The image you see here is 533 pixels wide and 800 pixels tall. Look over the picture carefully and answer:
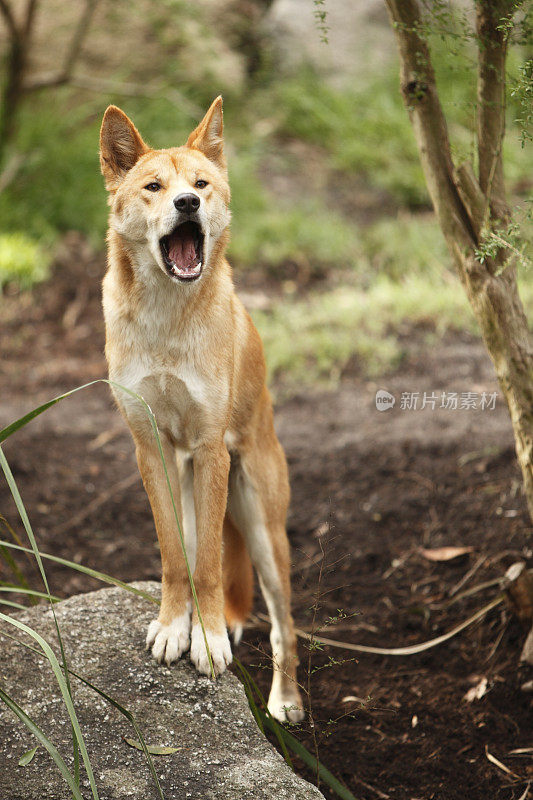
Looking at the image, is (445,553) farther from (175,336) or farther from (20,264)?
(20,264)

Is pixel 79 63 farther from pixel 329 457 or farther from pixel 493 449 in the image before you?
pixel 493 449

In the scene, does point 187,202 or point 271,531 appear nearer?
point 187,202

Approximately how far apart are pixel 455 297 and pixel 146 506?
9.64 feet

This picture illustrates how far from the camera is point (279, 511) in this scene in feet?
11.0

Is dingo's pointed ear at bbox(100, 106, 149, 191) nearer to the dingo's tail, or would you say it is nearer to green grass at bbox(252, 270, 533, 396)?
the dingo's tail

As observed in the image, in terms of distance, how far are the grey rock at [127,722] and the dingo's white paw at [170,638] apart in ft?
0.12

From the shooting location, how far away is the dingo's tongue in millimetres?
2715

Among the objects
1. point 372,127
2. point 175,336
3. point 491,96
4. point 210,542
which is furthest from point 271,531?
point 372,127

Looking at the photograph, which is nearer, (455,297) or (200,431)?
(200,431)

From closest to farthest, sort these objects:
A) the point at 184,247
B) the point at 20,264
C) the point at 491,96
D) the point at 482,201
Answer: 1. the point at 184,247
2. the point at 491,96
3. the point at 482,201
4. the point at 20,264

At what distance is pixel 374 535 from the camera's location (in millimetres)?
4434

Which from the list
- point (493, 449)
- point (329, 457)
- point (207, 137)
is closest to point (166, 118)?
point (329, 457)

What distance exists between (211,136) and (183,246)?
0.49 meters

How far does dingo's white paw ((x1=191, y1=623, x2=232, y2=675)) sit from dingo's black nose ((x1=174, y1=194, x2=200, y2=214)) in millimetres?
1332
